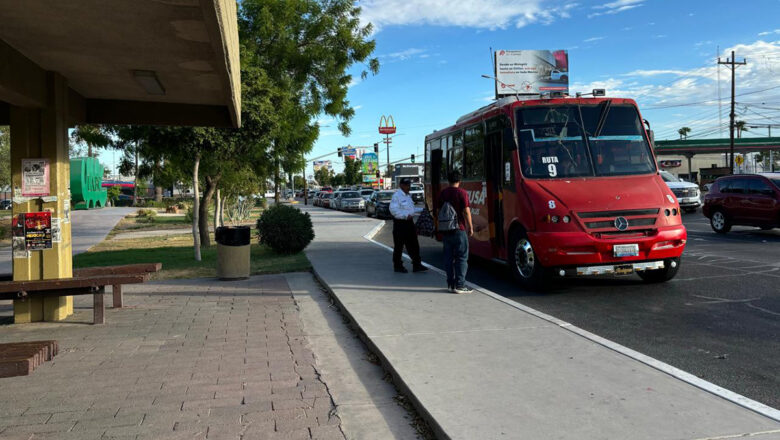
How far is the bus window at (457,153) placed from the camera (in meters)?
12.1

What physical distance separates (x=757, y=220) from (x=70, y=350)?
17.0 meters

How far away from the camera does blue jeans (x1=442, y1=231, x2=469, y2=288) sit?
8445mm

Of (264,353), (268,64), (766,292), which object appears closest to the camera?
(264,353)

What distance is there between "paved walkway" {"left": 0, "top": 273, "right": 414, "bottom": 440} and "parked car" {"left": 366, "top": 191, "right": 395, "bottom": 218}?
2404 cm

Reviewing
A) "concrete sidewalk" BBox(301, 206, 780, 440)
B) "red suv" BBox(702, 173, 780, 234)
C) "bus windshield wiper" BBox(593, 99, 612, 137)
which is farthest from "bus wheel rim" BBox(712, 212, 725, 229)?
"concrete sidewalk" BBox(301, 206, 780, 440)

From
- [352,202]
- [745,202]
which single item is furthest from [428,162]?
[352,202]

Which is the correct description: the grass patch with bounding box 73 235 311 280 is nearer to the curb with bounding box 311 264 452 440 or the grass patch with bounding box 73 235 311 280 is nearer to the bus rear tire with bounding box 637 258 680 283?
the curb with bounding box 311 264 452 440

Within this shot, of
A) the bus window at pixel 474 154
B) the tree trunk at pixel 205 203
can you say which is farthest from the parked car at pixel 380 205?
the bus window at pixel 474 154

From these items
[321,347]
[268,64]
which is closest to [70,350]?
[321,347]

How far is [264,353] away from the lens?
231 inches

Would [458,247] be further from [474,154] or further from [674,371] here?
[674,371]

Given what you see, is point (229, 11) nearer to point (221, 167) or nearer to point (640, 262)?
point (640, 262)

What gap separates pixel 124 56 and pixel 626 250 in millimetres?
6664

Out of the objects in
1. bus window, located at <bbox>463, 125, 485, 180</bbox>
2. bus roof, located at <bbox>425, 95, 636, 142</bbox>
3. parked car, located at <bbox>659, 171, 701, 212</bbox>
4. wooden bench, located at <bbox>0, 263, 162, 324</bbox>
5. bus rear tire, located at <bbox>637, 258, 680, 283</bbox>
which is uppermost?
bus roof, located at <bbox>425, 95, 636, 142</bbox>
